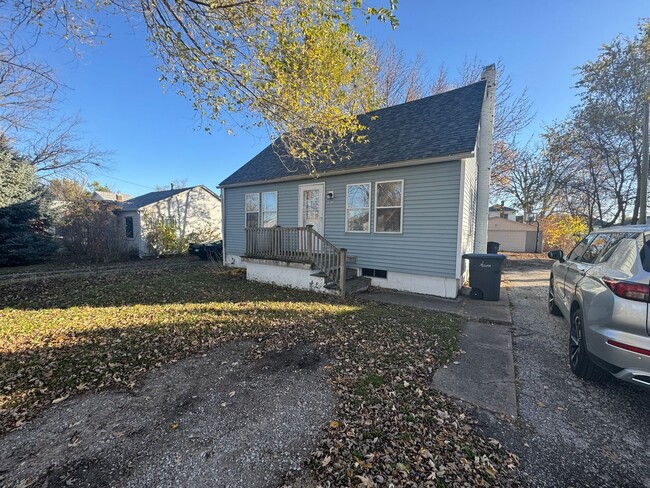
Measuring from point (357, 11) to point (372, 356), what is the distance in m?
4.97

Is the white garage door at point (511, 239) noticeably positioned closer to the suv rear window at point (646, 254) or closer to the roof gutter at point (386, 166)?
the roof gutter at point (386, 166)

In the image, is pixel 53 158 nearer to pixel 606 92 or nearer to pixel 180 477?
pixel 180 477

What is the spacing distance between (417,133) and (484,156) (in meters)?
3.53

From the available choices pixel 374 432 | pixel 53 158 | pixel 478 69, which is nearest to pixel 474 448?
pixel 374 432

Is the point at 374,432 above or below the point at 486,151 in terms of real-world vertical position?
below

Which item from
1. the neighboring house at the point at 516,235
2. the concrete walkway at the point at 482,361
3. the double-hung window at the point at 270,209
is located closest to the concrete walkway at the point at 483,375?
the concrete walkway at the point at 482,361

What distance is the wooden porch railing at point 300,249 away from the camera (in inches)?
293

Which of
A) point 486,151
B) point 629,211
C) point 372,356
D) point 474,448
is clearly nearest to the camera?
point 474,448

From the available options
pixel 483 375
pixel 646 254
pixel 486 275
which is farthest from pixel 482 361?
pixel 486 275

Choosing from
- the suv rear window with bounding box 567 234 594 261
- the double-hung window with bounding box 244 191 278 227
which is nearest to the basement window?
the double-hung window with bounding box 244 191 278 227

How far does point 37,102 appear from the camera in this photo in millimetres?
9141

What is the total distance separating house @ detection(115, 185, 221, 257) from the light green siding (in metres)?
13.0

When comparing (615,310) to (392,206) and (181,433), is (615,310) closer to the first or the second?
(181,433)

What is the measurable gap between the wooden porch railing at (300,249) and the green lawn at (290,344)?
82 centimetres
